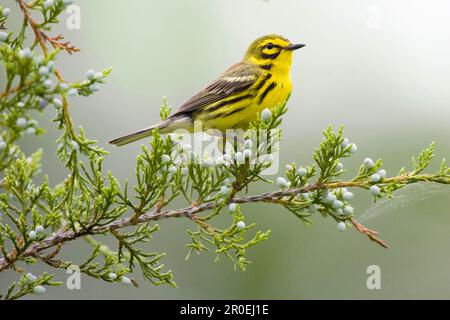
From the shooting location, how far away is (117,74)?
407 inches

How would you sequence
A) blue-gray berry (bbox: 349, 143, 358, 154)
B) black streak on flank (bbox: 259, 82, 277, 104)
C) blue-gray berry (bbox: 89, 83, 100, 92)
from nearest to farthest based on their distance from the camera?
blue-gray berry (bbox: 89, 83, 100, 92) < blue-gray berry (bbox: 349, 143, 358, 154) < black streak on flank (bbox: 259, 82, 277, 104)

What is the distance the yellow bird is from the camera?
5.25 m

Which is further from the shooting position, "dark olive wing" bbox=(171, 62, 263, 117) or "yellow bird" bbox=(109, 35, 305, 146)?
"dark olive wing" bbox=(171, 62, 263, 117)

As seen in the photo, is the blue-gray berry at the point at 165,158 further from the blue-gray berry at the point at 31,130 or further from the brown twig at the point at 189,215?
the blue-gray berry at the point at 31,130

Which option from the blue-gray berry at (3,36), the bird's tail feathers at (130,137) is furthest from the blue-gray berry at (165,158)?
the bird's tail feathers at (130,137)

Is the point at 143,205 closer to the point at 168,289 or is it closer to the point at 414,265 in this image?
the point at 168,289

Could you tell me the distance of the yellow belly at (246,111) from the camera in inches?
205

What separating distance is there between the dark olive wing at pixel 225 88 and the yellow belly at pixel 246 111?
16 cm

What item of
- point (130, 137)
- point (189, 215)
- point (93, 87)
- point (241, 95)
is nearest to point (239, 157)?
point (189, 215)

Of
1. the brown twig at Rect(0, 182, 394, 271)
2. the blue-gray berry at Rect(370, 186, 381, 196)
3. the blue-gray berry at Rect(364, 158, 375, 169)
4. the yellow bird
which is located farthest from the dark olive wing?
the blue-gray berry at Rect(370, 186, 381, 196)

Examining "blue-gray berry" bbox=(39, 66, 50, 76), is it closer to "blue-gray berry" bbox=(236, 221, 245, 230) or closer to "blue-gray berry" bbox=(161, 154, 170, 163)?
"blue-gray berry" bbox=(161, 154, 170, 163)

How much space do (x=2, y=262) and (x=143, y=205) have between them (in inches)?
31.5

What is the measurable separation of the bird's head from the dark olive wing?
142mm

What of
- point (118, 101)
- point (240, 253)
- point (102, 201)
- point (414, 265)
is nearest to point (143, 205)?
point (102, 201)
